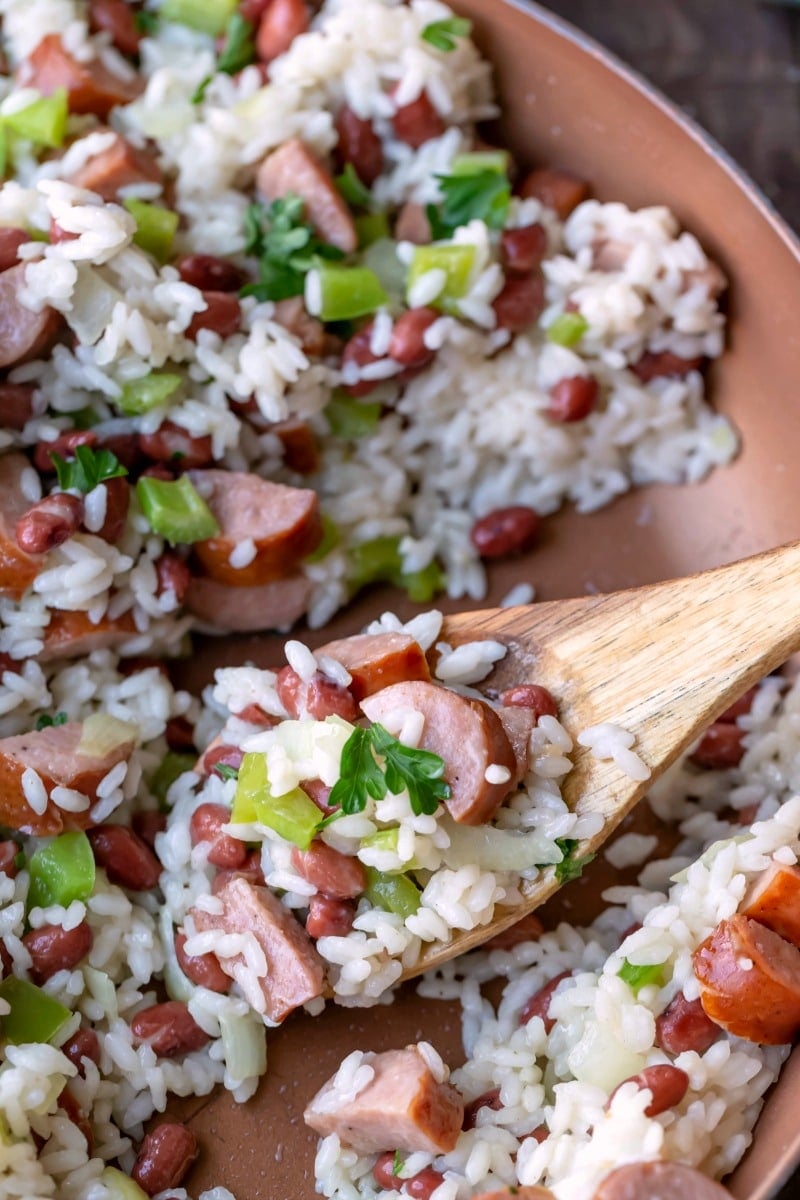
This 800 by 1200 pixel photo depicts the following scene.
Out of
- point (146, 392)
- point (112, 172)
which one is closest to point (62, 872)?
point (146, 392)

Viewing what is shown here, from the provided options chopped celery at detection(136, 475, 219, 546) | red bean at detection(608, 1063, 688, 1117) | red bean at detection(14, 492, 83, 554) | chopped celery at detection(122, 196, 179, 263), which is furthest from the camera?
chopped celery at detection(122, 196, 179, 263)

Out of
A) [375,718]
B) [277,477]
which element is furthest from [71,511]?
[375,718]

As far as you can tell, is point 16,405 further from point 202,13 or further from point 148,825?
point 202,13

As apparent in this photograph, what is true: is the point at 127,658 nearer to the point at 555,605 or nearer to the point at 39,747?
the point at 39,747

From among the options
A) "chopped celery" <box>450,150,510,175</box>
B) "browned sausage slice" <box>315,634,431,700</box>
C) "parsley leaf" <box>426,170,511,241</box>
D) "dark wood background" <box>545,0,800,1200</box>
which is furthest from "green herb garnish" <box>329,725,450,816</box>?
"dark wood background" <box>545,0,800,1200</box>

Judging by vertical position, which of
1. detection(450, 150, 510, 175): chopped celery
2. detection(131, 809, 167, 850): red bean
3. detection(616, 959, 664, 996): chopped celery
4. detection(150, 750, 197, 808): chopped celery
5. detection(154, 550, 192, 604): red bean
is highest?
detection(450, 150, 510, 175): chopped celery

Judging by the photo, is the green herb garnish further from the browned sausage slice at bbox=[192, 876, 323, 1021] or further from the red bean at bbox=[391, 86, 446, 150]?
the red bean at bbox=[391, 86, 446, 150]
